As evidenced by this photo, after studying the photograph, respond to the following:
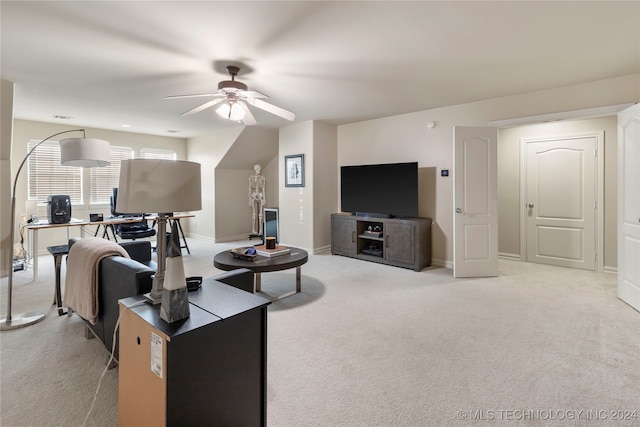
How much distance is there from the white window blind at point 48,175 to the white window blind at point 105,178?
0.86 ft

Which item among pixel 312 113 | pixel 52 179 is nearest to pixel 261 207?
pixel 312 113

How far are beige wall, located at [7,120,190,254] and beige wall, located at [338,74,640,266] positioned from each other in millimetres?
4302

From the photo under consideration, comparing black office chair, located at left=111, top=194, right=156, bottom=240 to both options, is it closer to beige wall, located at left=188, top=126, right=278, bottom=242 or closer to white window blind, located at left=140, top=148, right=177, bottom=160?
beige wall, located at left=188, top=126, right=278, bottom=242

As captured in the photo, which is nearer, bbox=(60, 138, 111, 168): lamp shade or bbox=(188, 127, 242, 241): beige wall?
bbox=(60, 138, 111, 168): lamp shade

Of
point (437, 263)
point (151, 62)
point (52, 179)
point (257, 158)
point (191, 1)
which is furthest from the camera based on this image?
point (257, 158)

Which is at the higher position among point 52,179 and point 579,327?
point 52,179

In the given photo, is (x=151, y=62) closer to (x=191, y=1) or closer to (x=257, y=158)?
(x=191, y=1)

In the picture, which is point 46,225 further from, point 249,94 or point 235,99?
point 249,94

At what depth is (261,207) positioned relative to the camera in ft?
24.4

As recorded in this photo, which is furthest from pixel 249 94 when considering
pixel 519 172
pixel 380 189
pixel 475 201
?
pixel 519 172

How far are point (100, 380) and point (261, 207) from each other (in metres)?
5.67

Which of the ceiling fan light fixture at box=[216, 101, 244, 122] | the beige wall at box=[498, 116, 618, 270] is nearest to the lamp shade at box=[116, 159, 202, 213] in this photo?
the ceiling fan light fixture at box=[216, 101, 244, 122]

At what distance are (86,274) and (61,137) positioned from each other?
16.7ft

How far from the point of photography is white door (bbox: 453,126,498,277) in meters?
4.06
